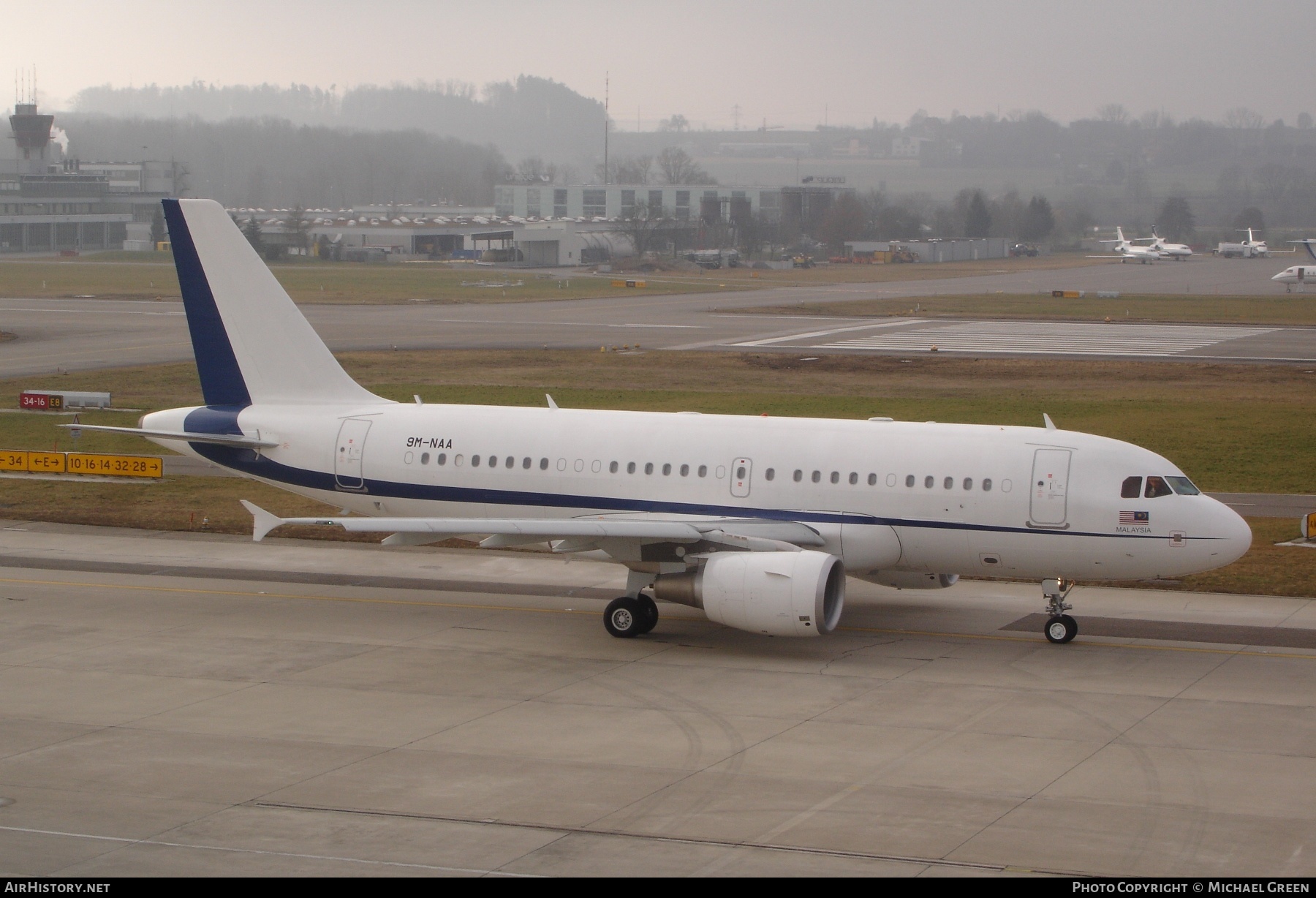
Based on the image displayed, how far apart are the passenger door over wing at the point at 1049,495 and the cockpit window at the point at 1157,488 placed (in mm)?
1567

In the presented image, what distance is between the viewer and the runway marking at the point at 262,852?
16531 millimetres

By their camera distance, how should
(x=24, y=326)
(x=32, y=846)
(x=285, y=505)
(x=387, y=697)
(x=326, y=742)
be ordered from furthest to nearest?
(x=24, y=326)
(x=285, y=505)
(x=387, y=697)
(x=326, y=742)
(x=32, y=846)

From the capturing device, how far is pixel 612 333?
308 ft

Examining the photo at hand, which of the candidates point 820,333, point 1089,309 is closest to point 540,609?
point 820,333

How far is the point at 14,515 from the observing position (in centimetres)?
4041

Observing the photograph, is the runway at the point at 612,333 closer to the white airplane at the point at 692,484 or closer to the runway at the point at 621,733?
the white airplane at the point at 692,484

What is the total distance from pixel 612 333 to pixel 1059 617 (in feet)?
222

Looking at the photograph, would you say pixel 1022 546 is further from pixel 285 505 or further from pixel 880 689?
pixel 285 505

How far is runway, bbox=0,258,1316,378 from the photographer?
81188 mm

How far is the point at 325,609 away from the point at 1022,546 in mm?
15034

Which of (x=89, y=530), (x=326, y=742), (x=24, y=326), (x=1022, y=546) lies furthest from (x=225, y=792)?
(x=24, y=326)

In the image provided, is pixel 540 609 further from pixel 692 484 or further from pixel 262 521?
pixel 262 521

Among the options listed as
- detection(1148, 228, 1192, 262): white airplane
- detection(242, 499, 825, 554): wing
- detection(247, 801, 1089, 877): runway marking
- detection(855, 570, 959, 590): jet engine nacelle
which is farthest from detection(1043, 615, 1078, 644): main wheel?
detection(1148, 228, 1192, 262): white airplane

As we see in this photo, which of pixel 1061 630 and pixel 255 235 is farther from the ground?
pixel 255 235
